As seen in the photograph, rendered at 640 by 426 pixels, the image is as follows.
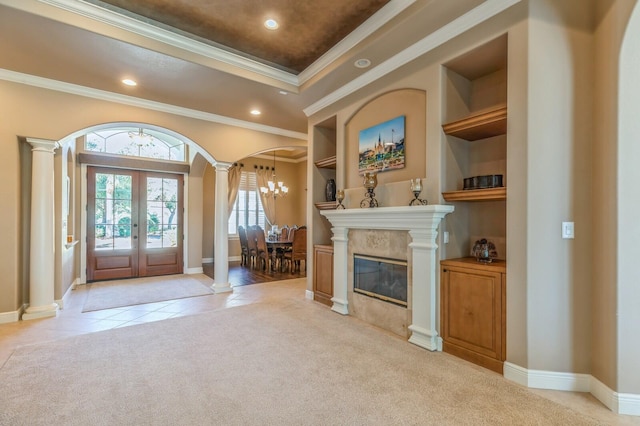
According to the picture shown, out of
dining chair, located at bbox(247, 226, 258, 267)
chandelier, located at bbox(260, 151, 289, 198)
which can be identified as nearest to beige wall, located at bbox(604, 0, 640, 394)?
dining chair, located at bbox(247, 226, 258, 267)

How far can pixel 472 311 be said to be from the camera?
105 inches

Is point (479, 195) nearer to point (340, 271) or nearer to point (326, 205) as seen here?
point (340, 271)

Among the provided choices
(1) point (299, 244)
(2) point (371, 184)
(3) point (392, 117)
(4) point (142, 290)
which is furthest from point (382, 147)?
(4) point (142, 290)

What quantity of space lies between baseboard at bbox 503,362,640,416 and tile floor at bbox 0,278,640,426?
41mm

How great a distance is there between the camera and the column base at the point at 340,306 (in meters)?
4.02

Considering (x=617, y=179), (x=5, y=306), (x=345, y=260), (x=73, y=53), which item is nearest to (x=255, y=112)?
(x=73, y=53)

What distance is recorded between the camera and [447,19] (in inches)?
107

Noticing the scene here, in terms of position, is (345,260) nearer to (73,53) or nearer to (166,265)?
(73,53)

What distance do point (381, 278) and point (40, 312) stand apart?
14.8 ft

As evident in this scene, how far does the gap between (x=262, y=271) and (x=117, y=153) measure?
4109 millimetres

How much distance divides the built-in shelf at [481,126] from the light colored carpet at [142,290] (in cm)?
466

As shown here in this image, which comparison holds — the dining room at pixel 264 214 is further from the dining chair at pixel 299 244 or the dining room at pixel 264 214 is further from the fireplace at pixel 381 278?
the fireplace at pixel 381 278

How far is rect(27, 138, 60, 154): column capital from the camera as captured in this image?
3.86m

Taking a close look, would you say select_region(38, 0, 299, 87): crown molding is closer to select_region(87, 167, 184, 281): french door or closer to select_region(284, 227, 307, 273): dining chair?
select_region(284, 227, 307, 273): dining chair
